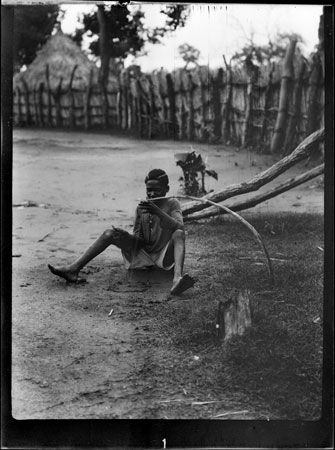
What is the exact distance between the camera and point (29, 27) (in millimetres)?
3268

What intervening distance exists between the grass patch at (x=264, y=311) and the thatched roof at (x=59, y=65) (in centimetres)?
99

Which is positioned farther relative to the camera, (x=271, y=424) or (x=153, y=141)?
(x=153, y=141)

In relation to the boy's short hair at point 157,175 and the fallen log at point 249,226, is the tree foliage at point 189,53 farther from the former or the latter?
the fallen log at point 249,226

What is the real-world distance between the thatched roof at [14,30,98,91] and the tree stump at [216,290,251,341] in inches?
52.1

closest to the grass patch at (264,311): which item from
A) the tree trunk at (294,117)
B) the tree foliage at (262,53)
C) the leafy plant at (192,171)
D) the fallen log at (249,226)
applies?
the fallen log at (249,226)

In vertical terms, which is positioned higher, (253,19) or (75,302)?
(253,19)

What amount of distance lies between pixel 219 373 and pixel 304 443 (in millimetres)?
513

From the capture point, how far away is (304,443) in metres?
3.09

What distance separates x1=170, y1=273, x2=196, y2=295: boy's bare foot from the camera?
130 inches

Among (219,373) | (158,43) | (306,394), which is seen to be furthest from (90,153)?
(306,394)

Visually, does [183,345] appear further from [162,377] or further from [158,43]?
[158,43]

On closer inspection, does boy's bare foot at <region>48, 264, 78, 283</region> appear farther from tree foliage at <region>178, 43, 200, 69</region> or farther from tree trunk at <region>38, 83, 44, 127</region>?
tree foliage at <region>178, 43, 200, 69</region>

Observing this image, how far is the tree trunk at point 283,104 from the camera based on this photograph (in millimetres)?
3352

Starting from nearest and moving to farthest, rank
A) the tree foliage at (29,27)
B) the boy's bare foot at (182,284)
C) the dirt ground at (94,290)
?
the dirt ground at (94,290)
the tree foliage at (29,27)
the boy's bare foot at (182,284)
